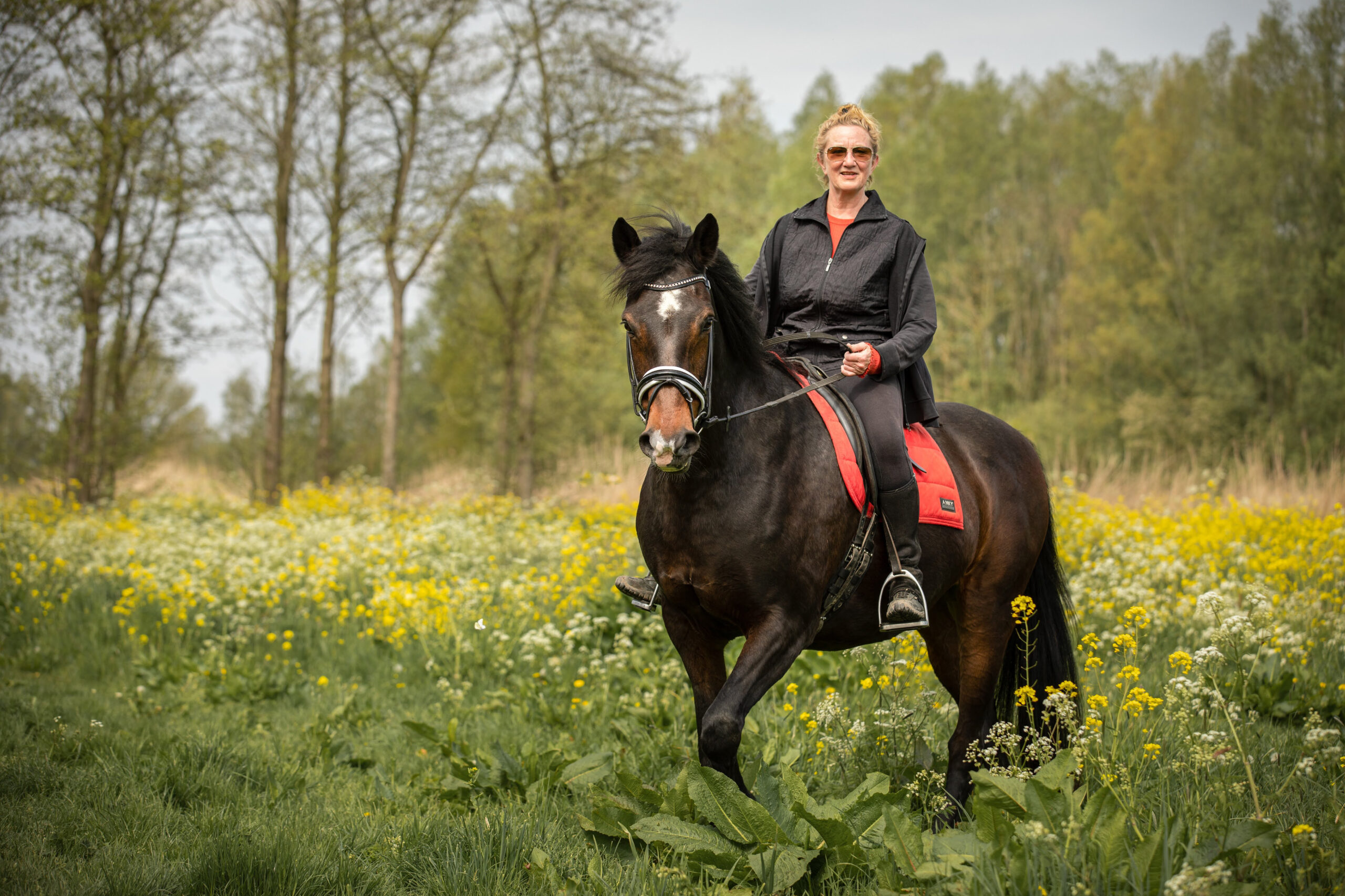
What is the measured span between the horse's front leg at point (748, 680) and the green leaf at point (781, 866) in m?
0.35

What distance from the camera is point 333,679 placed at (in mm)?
6012

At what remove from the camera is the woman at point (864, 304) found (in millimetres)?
3607

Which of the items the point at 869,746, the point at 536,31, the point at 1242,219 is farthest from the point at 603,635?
the point at 1242,219

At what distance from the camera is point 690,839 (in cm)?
294

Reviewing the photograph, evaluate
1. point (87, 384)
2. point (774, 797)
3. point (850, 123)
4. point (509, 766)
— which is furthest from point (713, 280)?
point (87, 384)

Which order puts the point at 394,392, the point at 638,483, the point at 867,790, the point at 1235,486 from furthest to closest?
1. the point at 394,392
2. the point at 1235,486
3. the point at 638,483
4. the point at 867,790

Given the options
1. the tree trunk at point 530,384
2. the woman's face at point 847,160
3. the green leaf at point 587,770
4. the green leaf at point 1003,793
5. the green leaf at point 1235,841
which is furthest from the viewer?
the tree trunk at point 530,384

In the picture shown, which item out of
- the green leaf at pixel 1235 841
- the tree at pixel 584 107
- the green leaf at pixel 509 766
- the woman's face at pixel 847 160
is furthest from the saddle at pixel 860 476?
the tree at pixel 584 107

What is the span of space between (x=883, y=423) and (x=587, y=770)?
6.68ft

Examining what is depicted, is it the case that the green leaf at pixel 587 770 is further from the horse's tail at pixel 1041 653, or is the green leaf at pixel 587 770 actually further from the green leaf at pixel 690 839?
the horse's tail at pixel 1041 653

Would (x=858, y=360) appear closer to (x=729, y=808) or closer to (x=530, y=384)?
(x=729, y=808)

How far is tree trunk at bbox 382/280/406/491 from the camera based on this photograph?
17781 mm

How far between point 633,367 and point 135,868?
2457 millimetres

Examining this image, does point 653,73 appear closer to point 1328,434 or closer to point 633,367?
point 633,367
